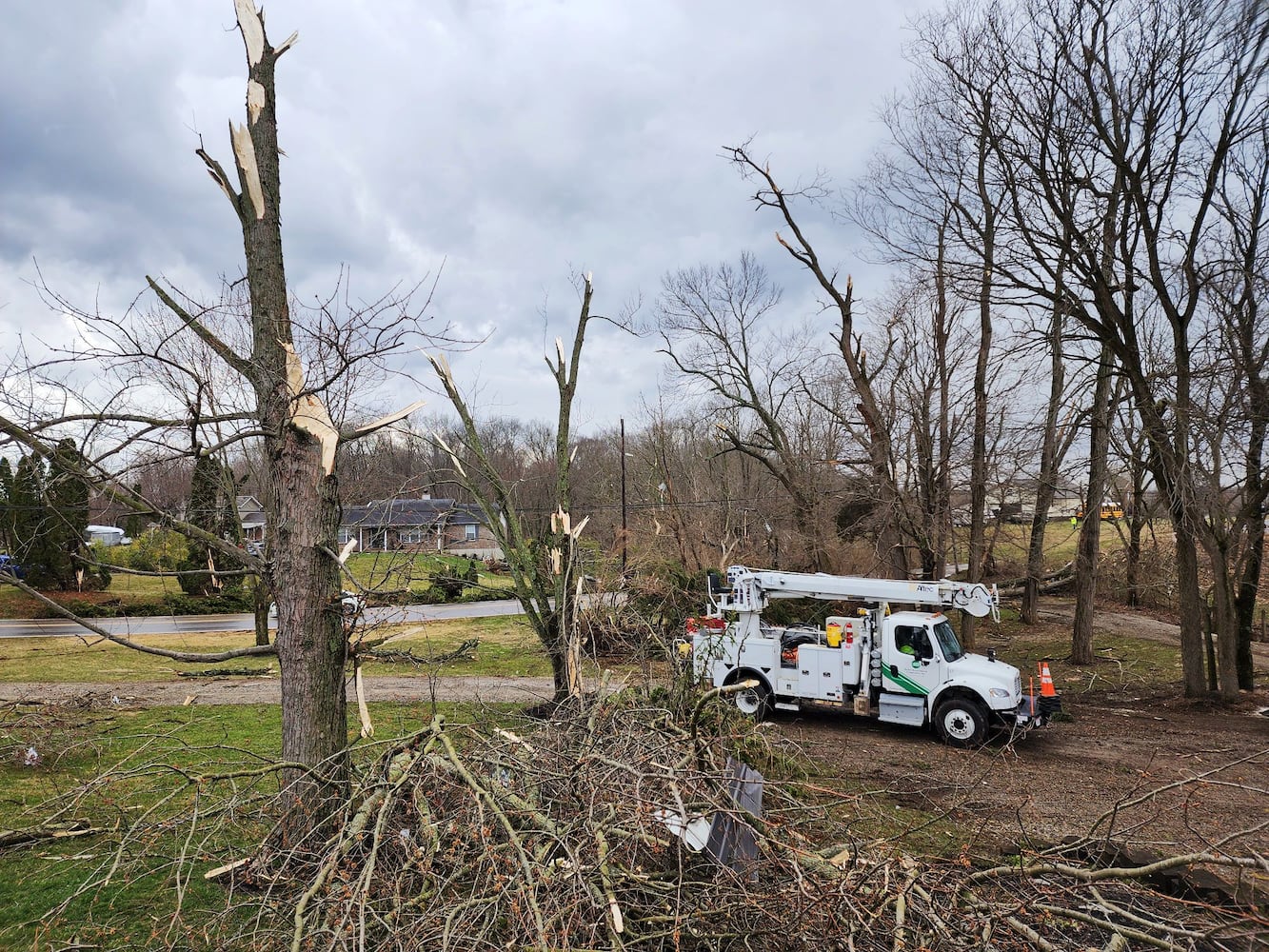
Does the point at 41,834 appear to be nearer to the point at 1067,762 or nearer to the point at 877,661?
the point at 877,661

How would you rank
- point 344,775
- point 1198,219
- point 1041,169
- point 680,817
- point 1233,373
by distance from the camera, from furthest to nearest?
1. point 1041,169
2. point 1198,219
3. point 1233,373
4. point 344,775
5. point 680,817

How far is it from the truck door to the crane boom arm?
0.49 m

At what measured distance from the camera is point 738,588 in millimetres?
11656

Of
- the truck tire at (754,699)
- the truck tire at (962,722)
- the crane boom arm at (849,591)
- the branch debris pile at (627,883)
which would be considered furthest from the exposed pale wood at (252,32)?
the truck tire at (962,722)

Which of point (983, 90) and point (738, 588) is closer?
point (738, 588)

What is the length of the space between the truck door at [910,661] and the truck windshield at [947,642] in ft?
0.59

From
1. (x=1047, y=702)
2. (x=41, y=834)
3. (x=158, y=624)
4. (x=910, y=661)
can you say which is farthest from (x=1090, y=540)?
(x=158, y=624)

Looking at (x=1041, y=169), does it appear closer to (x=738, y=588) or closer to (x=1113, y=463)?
(x=1113, y=463)

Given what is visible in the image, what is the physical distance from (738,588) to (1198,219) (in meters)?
8.74

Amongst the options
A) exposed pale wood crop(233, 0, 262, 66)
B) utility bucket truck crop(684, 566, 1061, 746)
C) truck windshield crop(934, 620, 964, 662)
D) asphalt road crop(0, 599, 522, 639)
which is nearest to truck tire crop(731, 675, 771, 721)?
utility bucket truck crop(684, 566, 1061, 746)

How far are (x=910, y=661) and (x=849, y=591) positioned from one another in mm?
1220

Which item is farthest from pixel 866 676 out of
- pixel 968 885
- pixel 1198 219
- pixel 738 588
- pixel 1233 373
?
pixel 1198 219

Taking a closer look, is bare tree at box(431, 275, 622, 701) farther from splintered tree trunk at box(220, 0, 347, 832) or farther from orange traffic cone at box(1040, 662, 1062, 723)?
orange traffic cone at box(1040, 662, 1062, 723)

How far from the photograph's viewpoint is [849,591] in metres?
10.9
